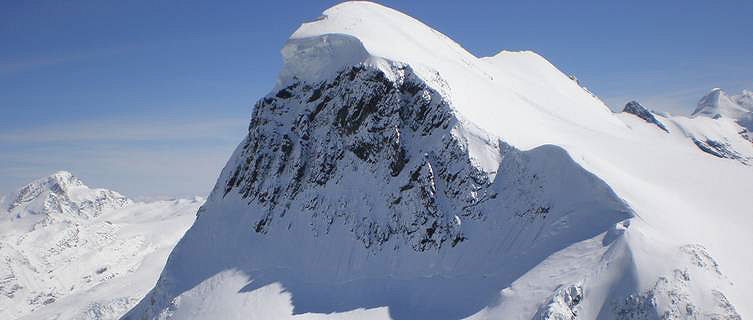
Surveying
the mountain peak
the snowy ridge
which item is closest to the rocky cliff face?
the mountain peak

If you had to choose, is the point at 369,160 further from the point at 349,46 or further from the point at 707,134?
the point at 707,134

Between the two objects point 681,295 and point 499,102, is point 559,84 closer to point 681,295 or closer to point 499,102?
point 499,102

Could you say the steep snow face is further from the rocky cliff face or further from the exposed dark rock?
the exposed dark rock

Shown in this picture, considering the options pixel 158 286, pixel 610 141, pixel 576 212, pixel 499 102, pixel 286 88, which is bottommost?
pixel 158 286

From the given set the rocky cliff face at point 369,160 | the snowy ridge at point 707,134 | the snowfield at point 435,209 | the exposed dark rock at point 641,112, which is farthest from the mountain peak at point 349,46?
the snowy ridge at point 707,134

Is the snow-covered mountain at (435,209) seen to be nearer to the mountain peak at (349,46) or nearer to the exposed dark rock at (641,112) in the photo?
the mountain peak at (349,46)

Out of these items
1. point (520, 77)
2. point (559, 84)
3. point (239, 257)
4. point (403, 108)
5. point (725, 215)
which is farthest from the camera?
point (559, 84)

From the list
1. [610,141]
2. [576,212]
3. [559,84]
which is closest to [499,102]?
[610,141]
